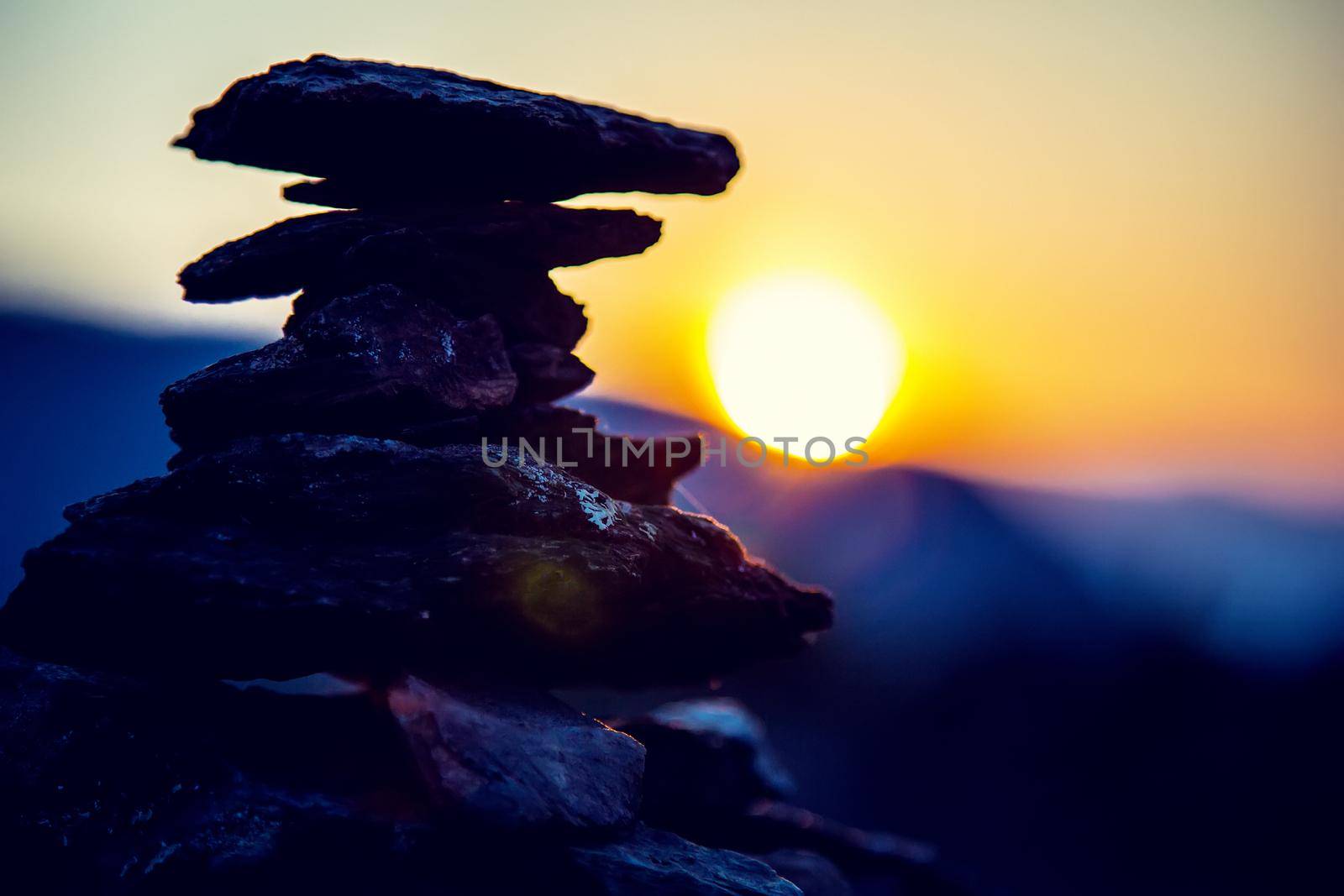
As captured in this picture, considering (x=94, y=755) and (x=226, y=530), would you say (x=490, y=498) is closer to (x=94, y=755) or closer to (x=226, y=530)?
(x=226, y=530)

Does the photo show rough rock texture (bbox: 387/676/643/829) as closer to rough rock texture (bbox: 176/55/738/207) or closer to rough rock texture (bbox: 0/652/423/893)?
rough rock texture (bbox: 0/652/423/893)

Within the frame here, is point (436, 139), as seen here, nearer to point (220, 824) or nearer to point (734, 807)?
point (220, 824)

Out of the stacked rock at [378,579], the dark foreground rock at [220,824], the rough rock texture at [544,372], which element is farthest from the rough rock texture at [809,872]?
the rough rock texture at [544,372]

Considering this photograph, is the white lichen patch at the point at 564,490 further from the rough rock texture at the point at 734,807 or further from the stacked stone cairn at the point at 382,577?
the rough rock texture at the point at 734,807

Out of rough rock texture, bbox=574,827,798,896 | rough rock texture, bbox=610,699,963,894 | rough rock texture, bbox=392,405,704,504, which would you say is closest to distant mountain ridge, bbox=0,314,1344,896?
rough rock texture, bbox=610,699,963,894

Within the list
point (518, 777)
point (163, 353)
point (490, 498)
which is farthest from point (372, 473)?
point (163, 353)
